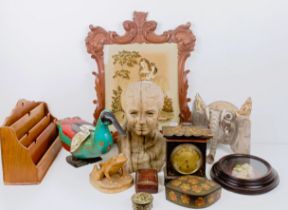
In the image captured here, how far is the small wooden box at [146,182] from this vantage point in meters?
0.88

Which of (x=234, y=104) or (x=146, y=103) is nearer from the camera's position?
(x=146, y=103)

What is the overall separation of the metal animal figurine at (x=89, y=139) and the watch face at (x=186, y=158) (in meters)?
0.17

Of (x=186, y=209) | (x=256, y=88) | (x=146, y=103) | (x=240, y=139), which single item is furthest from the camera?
(x=256, y=88)

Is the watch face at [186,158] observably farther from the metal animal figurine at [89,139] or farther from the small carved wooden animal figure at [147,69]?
the small carved wooden animal figure at [147,69]

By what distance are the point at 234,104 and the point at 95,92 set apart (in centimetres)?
46

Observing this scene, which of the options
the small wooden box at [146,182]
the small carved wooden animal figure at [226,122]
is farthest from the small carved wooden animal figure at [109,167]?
the small carved wooden animal figure at [226,122]

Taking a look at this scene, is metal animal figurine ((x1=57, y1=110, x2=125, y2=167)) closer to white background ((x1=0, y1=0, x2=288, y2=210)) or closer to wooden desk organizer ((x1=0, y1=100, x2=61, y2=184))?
wooden desk organizer ((x1=0, y1=100, x2=61, y2=184))

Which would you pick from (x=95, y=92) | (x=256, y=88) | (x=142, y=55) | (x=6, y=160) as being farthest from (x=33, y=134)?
(x=256, y=88)

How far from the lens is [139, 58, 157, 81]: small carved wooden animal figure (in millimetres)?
1143

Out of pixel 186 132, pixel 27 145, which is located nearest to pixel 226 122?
pixel 186 132

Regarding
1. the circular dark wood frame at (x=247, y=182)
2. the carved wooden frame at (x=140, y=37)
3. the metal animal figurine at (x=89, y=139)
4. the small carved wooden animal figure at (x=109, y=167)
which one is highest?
the carved wooden frame at (x=140, y=37)

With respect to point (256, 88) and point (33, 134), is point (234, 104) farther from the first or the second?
point (33, 134)

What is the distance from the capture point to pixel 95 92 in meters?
1.19

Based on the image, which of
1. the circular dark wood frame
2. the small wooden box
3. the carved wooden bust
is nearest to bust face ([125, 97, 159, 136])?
the carved wooden bust
